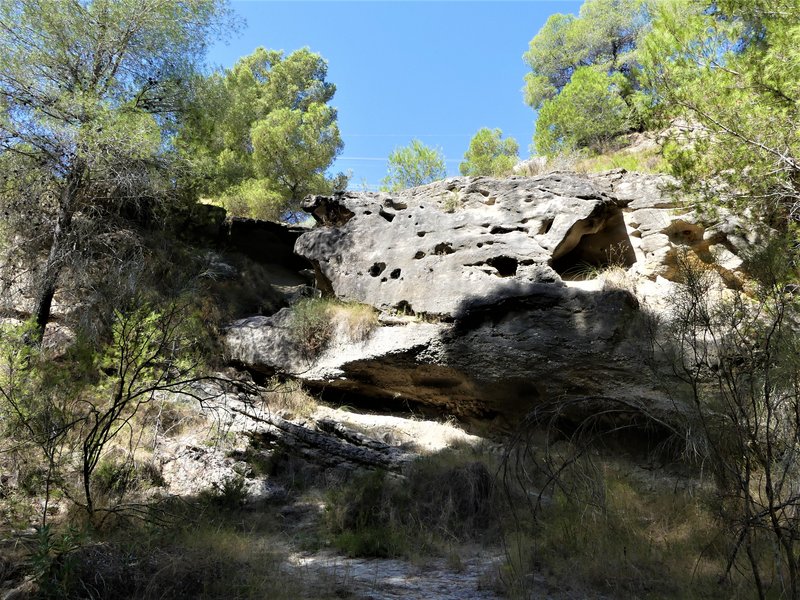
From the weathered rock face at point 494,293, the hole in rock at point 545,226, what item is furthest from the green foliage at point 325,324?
the hole in rock at point 545,226

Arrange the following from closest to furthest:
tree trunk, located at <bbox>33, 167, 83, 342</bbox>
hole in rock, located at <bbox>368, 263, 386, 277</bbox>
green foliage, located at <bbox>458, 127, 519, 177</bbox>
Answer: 1. tree trunk, located at <bbox>33, 167, 83, 342</bbox>
2. hole in rock, located at <bbox>368, 263, 386, 277</bbox>
3. green foliage, located at <bbox>458, 127, 519, 177</bbox>

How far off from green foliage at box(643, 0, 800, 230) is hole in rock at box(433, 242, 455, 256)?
12.0ft

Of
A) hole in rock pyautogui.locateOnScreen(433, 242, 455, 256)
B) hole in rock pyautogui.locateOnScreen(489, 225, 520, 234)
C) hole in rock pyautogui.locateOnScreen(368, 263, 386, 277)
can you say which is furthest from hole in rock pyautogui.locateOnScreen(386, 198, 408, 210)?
hole in rock pyautogui.locateOnScreen(489, 225, 520, 234)

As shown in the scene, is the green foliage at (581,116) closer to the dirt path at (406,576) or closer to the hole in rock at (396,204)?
the hole in rock at (396,204)

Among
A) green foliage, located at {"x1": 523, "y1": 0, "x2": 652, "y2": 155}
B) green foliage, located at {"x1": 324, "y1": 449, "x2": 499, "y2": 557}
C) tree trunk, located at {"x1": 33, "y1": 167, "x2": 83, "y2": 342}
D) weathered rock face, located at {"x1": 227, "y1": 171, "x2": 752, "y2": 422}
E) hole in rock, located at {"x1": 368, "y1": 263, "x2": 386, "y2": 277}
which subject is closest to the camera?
green foliage, located at {"x1": 324, "y1": 449, "x2": 499, "y2": 557}

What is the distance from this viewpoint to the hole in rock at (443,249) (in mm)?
9848

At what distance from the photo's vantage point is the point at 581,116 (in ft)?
54.9

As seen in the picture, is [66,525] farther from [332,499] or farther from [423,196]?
[423,196]

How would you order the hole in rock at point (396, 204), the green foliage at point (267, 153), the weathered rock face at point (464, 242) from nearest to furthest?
the weathered rock face at point (464, 242), the hole in rock at point (396, 204), the green foliage at point (267, 153)

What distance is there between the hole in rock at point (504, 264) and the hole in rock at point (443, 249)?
806 mm

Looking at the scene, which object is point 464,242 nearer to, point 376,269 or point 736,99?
point 376,269

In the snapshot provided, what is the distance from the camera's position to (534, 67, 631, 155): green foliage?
16595 millimetres

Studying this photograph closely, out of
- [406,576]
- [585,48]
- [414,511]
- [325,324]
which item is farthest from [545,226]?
[585,48]

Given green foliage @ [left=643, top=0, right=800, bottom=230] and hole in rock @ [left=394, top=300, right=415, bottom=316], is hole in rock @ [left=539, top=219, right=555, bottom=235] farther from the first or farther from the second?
hole in rock @ [left=394, top=300, right=415, bottom=316]
